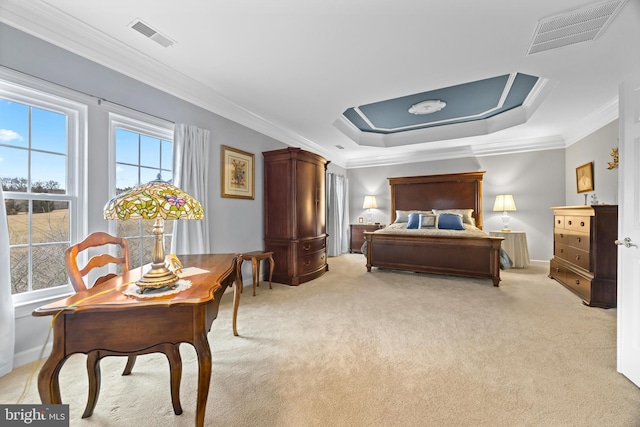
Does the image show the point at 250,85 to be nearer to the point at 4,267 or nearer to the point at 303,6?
the point at 303,6

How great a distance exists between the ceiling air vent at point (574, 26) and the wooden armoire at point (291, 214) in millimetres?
2908

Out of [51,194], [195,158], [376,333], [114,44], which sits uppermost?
[114,44]

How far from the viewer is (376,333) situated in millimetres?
2350

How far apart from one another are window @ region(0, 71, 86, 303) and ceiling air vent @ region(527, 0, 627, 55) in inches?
155

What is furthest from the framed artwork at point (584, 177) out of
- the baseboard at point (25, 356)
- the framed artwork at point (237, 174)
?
the baseboard at point (25, 356)

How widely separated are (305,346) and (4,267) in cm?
215

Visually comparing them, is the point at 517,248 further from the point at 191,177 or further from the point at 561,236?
the point at 191,177

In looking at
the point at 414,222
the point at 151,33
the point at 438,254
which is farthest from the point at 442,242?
the point at 151,33

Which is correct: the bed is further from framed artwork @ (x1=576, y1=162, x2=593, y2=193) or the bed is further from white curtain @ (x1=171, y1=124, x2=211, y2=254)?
white curtain @ (x1=171, y1=124, x2=211, y2=254)

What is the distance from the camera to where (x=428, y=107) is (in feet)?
13.7

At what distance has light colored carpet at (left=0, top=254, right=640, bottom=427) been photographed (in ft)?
4.60

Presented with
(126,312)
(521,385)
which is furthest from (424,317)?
(126,312)

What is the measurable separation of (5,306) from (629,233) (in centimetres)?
414

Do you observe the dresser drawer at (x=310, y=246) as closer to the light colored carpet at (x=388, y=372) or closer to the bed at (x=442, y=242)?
the bed at (x=442, y=242)
